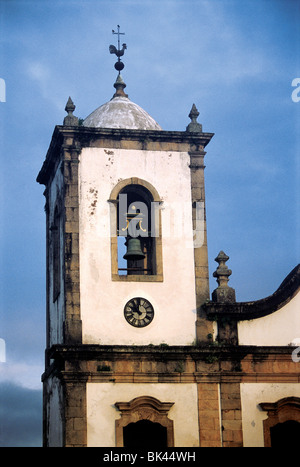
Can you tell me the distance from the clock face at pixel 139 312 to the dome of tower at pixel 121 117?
439 cm

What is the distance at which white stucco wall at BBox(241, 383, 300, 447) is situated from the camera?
80.6 feet

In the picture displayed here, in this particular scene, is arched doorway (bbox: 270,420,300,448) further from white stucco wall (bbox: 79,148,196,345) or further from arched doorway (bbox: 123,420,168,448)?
white stucco wall (bbox: 79,148,196,345)

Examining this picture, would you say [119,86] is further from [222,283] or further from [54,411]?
[54,411]

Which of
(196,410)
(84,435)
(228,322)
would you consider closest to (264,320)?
(228,322)

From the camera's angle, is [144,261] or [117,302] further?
[144,261]

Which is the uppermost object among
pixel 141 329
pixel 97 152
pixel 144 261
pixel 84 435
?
pixel 97 152

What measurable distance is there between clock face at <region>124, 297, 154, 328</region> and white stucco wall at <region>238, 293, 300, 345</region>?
6.71 feet

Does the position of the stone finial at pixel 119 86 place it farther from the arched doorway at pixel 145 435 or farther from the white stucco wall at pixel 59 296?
the arched doorway at pixel 145 435

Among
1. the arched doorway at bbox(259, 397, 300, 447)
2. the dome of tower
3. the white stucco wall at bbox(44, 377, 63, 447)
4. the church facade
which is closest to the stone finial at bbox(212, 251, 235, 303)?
the church facade

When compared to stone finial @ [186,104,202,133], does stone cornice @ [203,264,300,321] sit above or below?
below

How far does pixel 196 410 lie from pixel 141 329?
2143 millimetres

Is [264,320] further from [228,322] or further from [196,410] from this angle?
[196,410]

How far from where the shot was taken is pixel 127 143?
2627 centimetres

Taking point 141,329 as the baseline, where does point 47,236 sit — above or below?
above
